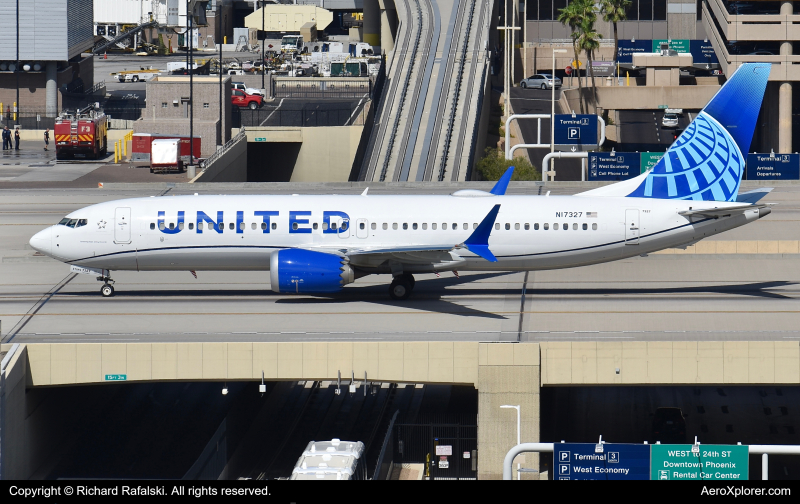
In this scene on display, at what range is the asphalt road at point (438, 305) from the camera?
138 ft

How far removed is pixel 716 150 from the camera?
48406 mm

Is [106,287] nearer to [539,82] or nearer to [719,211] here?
[719,211]

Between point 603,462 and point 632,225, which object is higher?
point 632,225

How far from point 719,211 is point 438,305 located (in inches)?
484

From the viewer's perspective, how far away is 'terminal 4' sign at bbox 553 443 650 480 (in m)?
26.6

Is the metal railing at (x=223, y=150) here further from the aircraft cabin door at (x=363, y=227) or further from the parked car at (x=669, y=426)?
the parked car at (x=669, y=426)

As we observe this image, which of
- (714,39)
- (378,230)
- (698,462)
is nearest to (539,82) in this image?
(714,39)

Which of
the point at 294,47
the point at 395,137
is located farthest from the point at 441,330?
the point at 294,47

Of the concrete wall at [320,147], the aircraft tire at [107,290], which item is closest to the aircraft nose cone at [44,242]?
the aircraft tire at [107,290]

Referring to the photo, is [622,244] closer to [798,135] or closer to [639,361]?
[639,361]

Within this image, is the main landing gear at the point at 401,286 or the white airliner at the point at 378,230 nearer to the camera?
the white airliner at the point at 378,230

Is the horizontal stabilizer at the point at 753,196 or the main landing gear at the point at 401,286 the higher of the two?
the horizontal stabilizer at the point at 753,196

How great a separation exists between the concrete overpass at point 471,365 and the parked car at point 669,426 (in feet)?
23.5

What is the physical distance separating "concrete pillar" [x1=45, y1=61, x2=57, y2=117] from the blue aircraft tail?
78.7 meters
